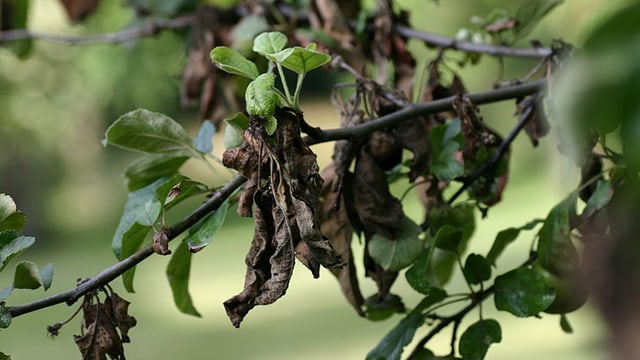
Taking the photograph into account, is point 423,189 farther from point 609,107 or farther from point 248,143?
point 609,107

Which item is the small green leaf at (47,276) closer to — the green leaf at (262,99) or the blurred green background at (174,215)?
the green leaf at (262,99)

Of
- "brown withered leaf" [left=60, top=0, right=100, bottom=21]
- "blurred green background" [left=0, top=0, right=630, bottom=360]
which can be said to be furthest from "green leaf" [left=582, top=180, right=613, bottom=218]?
"blurred green background" [left=0, top=0, right=630, bottom=360]

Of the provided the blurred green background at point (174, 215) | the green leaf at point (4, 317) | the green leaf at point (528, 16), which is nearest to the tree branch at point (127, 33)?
the green leaf at point (528, 16)

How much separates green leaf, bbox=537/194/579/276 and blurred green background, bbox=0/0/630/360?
1.46m

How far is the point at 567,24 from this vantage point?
8.06 ft

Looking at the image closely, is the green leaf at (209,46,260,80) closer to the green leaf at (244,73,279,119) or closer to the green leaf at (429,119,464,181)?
the green leaf at (244,73,279,119)

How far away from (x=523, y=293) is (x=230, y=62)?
368 mm

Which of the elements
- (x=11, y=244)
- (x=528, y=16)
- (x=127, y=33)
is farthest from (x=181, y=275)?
(x=127, y=33)

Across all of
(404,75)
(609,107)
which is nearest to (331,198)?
(404,75)

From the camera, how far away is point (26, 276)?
2.27 ft

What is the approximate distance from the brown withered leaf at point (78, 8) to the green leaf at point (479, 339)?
937mm

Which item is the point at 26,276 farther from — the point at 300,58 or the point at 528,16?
the point at 528,16

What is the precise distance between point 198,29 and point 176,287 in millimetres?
684

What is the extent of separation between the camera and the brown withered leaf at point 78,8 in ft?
5.04
